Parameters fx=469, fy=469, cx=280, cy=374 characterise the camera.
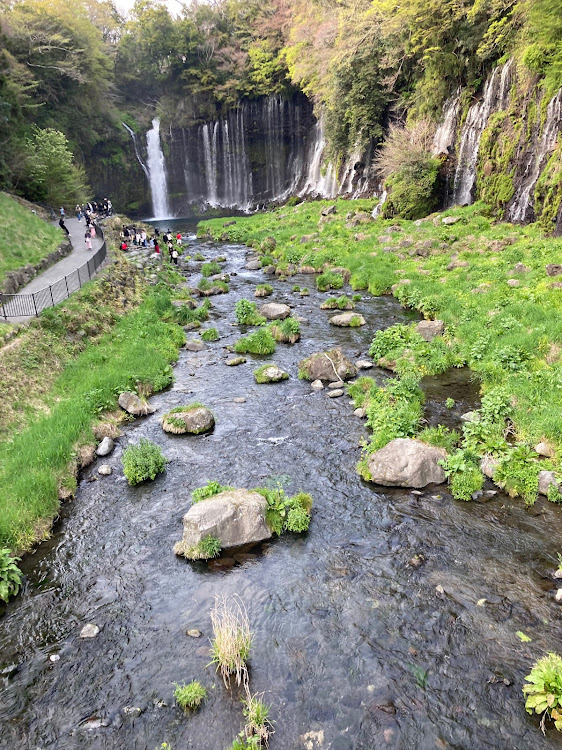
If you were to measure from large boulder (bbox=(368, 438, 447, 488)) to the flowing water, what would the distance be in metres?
0.35

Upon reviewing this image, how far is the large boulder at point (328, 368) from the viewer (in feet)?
60.3

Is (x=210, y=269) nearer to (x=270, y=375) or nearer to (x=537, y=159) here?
(x=270, y=375)

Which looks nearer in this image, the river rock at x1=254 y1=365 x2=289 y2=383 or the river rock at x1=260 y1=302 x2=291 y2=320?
the river rock at x1=254 y1=365 x2=289 y2=383

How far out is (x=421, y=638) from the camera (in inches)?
330

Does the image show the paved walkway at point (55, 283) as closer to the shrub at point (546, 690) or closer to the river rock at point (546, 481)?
the river rock at point (546, 481)

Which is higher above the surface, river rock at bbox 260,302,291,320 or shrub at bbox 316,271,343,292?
shrub at bbox 316,271,343,292

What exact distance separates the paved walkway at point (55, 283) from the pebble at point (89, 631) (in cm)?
1402

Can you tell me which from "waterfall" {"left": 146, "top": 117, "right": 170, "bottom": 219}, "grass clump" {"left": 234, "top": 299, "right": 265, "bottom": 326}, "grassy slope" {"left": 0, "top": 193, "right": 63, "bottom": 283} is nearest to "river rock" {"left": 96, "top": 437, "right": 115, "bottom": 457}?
"grass clump" {"left": 234, "top": 299, "right": 265, "bottom": 326}

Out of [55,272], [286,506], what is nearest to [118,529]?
[286,506]

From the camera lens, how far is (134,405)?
55.7ft

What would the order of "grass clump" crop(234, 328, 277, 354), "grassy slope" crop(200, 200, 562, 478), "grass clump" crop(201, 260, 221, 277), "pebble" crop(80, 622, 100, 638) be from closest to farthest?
"pebble" crop(80, 622, 100, 638), "grassy slope" crop(200, 200, 562, 478), "grass clump" crop(234, 328, 277, 354), "grass clump" crop(201, 260, 221, 277)

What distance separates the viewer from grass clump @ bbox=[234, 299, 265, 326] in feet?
82.2

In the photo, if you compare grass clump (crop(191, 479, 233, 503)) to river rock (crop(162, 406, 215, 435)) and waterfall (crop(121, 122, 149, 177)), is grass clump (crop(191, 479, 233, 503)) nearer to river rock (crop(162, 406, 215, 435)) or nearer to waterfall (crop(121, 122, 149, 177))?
river rock (crop(162, 406, 215, 435))

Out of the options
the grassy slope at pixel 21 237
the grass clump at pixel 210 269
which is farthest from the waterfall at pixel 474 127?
the grassy slope at pixel 21 237
